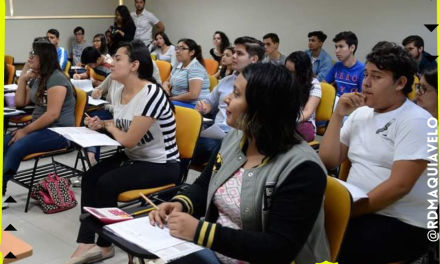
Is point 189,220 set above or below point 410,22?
below

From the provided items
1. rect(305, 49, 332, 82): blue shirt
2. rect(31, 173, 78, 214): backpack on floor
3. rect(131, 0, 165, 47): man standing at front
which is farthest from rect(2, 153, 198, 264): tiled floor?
rect(131, 0, 165, 47): man standing at front

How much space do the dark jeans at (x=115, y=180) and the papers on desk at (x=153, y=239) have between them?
0.87m

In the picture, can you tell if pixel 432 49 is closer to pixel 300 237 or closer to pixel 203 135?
pixel 203 135

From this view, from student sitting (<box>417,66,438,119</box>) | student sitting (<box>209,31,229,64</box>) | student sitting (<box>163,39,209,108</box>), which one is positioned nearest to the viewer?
student sitting (<box>417,66,438,119</box>)

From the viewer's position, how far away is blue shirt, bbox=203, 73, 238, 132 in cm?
323

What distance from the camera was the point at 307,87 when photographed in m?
3.31

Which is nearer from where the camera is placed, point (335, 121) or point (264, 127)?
point (264, 127)

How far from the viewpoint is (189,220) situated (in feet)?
4.42

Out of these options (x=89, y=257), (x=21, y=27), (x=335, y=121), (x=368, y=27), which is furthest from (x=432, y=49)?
(x=21, y=27)

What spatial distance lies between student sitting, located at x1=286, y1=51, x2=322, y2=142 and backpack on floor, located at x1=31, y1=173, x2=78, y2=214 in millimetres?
1712

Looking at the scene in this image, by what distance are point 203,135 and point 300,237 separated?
64.3 inches

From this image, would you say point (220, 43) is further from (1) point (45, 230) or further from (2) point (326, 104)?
(1) point (45, 230)

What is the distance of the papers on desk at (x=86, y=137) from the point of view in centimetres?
235

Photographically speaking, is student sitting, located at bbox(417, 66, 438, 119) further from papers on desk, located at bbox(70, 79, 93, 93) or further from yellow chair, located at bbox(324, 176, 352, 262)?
papers on desk, located at bbox(70, 79, 93, 93)
